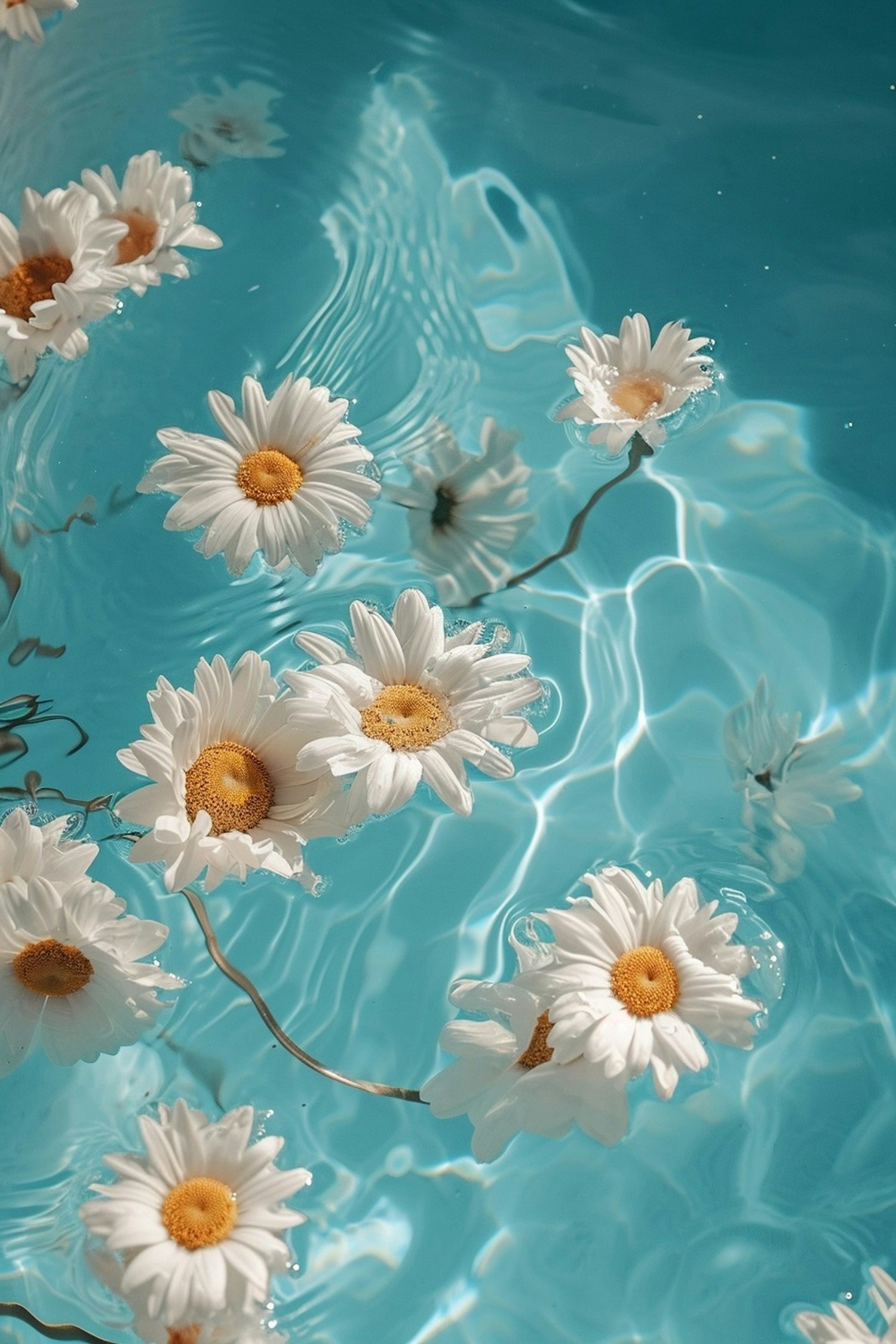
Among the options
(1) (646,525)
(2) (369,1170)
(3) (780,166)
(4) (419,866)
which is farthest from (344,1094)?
(3) (780,166)

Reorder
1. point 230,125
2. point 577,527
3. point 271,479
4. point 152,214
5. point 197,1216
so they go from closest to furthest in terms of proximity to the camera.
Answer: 1. point 197,1216
2. point 271,479
3. point 152,214
4. point 577,527
5. point 230,125

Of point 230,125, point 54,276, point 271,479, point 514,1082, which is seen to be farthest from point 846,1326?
point 230,125

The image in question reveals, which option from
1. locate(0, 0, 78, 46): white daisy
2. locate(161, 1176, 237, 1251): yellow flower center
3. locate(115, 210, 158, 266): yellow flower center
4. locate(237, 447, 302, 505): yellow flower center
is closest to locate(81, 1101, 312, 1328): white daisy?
locate(161, 1176, 237, 1251): yellow flower center

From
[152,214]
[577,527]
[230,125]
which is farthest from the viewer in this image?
[230,125]

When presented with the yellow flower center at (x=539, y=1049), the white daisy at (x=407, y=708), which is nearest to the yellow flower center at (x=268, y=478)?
the white daisy at (x=407, y=708)

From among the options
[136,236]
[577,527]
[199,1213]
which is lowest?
[199,1213]

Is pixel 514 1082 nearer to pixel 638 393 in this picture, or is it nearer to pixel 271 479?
pixel 271 479

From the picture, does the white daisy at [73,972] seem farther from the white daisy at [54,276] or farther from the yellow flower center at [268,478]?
the white daisy at [54,276]

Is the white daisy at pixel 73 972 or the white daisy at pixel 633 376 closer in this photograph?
the white daisy at pixel 73 972
